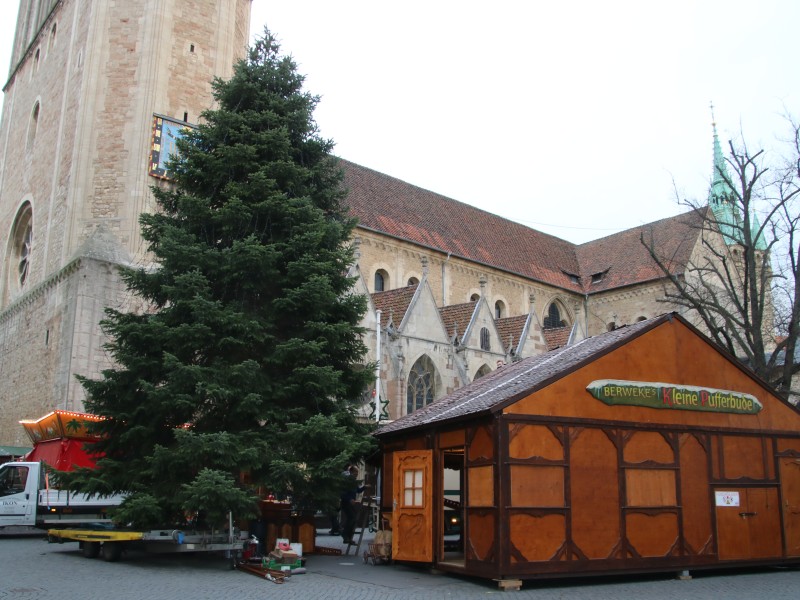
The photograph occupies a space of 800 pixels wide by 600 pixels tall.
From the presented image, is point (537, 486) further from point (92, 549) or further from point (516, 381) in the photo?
point (92, 549)

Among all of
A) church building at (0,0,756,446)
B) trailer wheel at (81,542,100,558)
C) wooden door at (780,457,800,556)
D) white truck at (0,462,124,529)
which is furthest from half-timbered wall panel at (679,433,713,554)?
church building at (0,0,756,446)

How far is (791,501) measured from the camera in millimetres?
14164

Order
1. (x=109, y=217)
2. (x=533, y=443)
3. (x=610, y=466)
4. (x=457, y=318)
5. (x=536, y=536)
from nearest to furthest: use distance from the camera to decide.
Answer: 1. (x=536, y=536)
2. (x=533, y=443)
3. (x=610, y=466)
4. (x=109, y=217)
5. (x=457, y=318)

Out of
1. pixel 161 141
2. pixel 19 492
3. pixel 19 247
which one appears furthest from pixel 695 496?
pixel 19 247

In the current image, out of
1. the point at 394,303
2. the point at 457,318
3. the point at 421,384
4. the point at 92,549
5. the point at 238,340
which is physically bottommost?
the point at 92,549

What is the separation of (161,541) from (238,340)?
3.41 meters

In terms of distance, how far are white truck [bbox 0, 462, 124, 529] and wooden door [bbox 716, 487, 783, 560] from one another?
496 inches

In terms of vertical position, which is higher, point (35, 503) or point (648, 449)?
point (648, 449)

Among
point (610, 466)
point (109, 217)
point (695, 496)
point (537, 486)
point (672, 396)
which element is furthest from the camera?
point (109, 217)

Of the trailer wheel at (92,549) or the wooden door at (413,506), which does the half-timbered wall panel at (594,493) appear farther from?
the trailer wheel at (92,549)

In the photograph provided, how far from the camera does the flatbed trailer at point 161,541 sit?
1244 cm

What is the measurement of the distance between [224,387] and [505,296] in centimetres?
3071

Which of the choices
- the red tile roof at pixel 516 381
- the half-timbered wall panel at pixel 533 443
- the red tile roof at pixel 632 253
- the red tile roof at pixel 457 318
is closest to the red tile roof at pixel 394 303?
the red tile roof at pixel 457 318

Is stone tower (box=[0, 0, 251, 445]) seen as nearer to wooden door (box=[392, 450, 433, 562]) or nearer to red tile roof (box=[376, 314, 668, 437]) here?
red tile roof (box=[376, 314, 668, 437])
